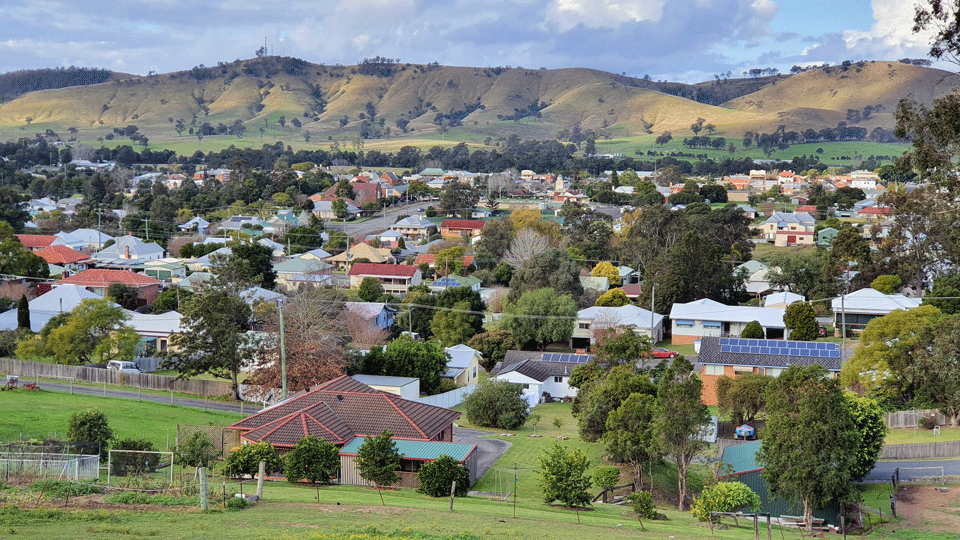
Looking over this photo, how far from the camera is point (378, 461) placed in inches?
934

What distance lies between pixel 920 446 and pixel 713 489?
502 inches

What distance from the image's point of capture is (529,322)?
177 ft

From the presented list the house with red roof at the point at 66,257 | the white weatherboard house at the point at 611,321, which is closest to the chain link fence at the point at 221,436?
the white weatherboard house at the point at 611,321

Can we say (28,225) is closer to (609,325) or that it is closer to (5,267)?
(5,267)

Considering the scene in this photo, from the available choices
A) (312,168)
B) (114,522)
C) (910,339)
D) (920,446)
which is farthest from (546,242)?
(312,168)

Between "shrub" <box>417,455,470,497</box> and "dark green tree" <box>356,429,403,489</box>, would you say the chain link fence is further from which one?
"shrub" <box>417,455,470,497</box>

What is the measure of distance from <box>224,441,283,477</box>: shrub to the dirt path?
720 inches

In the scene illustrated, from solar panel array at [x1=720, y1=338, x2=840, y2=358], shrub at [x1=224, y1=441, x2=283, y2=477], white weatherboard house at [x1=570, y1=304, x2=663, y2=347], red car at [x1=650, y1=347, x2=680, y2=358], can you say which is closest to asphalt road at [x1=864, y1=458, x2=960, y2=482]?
solar panel array at [x1=720, y1=338, x2=840, y2=358]

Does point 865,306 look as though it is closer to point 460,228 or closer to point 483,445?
point 483,445

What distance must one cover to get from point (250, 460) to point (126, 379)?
18.3m

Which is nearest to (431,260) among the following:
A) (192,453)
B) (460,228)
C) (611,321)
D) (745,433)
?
(460,228)

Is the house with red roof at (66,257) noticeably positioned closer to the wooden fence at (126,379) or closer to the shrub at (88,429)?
the wooden fence at (126,379)

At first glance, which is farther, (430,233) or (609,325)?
(430,233)

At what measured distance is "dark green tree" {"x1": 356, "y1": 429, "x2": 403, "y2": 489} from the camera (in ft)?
77.2
